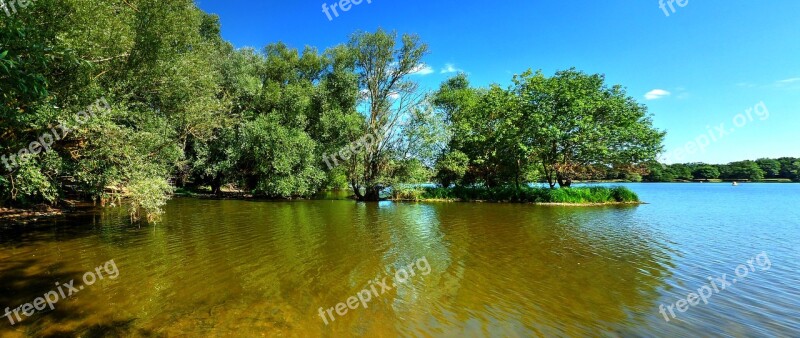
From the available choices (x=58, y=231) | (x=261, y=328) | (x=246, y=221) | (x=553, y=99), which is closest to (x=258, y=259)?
(x=261, y=328)

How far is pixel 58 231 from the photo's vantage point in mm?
15688

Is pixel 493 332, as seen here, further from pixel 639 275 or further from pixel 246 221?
pixel 246 221

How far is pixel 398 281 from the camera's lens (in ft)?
32.6

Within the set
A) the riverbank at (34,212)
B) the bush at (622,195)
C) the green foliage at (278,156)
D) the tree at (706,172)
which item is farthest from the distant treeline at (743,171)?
the riverbank at (34,212)

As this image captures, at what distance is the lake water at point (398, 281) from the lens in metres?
6.98

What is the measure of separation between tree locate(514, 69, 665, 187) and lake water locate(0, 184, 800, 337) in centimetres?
1968

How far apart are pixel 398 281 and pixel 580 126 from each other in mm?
33049

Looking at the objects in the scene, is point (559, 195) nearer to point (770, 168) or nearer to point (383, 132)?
point (383, 132)

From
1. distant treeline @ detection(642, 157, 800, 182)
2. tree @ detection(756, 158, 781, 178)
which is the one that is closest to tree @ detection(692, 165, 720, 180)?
distant treeline @ detection(642, 157, 800, 182)

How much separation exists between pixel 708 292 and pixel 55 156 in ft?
→ 74.0

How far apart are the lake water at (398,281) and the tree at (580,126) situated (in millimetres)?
19683

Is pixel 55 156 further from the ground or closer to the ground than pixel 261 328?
further from the ground

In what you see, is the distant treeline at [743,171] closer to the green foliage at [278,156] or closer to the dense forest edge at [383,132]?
the dense forest edge at [383,132]

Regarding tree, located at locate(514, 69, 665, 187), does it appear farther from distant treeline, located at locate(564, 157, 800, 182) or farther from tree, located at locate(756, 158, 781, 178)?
tree, located at locate(756, 158, 781, 178)
